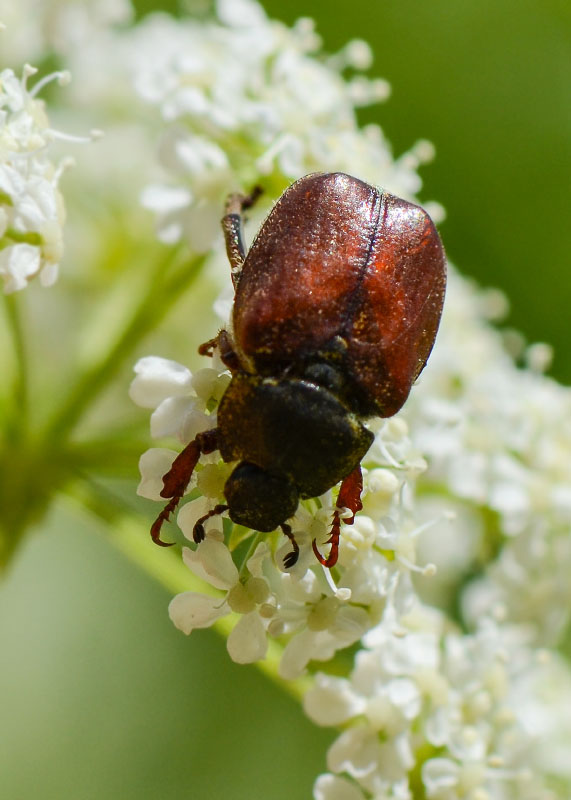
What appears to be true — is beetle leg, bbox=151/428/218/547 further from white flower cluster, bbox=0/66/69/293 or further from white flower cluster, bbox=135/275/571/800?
white flower cluster, bbox=0/66/69/293

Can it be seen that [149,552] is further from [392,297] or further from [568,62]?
[568,62]

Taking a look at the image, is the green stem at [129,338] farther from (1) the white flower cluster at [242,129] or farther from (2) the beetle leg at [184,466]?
(2) the beetle leg at [184,466]

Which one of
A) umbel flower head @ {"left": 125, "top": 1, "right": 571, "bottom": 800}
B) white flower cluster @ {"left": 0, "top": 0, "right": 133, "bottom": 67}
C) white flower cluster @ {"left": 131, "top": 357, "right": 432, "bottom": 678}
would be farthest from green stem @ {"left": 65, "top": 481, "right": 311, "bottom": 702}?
white flower cluster @ {"left": 0, "top": 0, "right": 133, "bottom": 67}

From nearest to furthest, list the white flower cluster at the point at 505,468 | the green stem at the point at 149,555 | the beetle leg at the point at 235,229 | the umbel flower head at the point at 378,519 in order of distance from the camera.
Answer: the umbel flower head at the point at 378,519 → the beetle leg at the point at 235,229 → the green stem at the point at 149,555 → the white flower cluster at the point at 505,468

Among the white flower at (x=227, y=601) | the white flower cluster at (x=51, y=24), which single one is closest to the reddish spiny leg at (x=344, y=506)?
the white flower at (x=227, y=601)

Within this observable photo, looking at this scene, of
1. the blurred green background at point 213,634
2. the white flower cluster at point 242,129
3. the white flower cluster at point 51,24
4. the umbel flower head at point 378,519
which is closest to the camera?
the umbel flower head at point 378,519

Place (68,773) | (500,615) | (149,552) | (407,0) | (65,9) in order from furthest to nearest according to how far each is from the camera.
Answer: (407,0), (68,773), (65,9), (500,615), (149,552)

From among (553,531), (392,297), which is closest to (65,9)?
(392,297)
